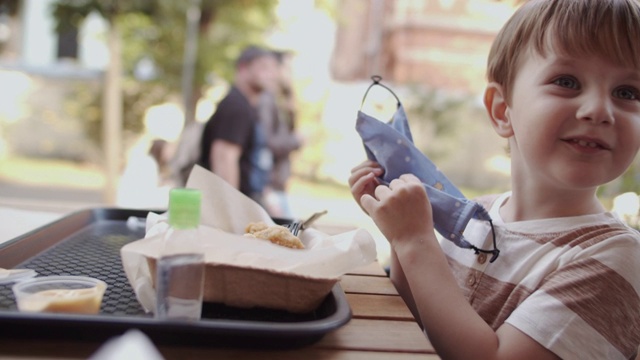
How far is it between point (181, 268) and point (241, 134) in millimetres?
3335

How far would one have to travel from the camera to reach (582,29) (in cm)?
114

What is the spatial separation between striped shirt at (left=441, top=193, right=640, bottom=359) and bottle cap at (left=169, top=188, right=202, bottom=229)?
1.83ft

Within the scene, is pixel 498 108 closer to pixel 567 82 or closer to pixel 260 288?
pixel 567 82

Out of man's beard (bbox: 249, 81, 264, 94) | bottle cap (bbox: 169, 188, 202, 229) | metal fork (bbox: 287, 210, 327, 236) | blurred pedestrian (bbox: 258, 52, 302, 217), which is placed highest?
man's beard (bbox: 249, 81, 264, 94)

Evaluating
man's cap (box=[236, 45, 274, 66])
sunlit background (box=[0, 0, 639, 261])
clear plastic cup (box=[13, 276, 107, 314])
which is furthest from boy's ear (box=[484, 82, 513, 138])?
sunlit background (box=[0, 0, 639, 261])

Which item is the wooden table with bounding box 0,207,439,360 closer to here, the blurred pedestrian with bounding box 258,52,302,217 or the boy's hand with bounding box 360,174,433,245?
the boy's hand with bounding box 360,174,433,245

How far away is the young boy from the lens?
3.29 ft

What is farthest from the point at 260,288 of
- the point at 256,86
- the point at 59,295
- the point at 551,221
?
the point at 256,86

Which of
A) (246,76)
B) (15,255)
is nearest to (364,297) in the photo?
(15,255)

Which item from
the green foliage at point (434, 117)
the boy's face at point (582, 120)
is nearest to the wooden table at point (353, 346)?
the boy's face at point (582, 120)

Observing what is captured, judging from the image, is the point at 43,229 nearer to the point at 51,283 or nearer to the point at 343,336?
the point at 51,283

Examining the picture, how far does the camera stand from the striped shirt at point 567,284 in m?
0.98

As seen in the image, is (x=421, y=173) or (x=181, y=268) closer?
(x=181, y=268)

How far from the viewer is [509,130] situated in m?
1.36
